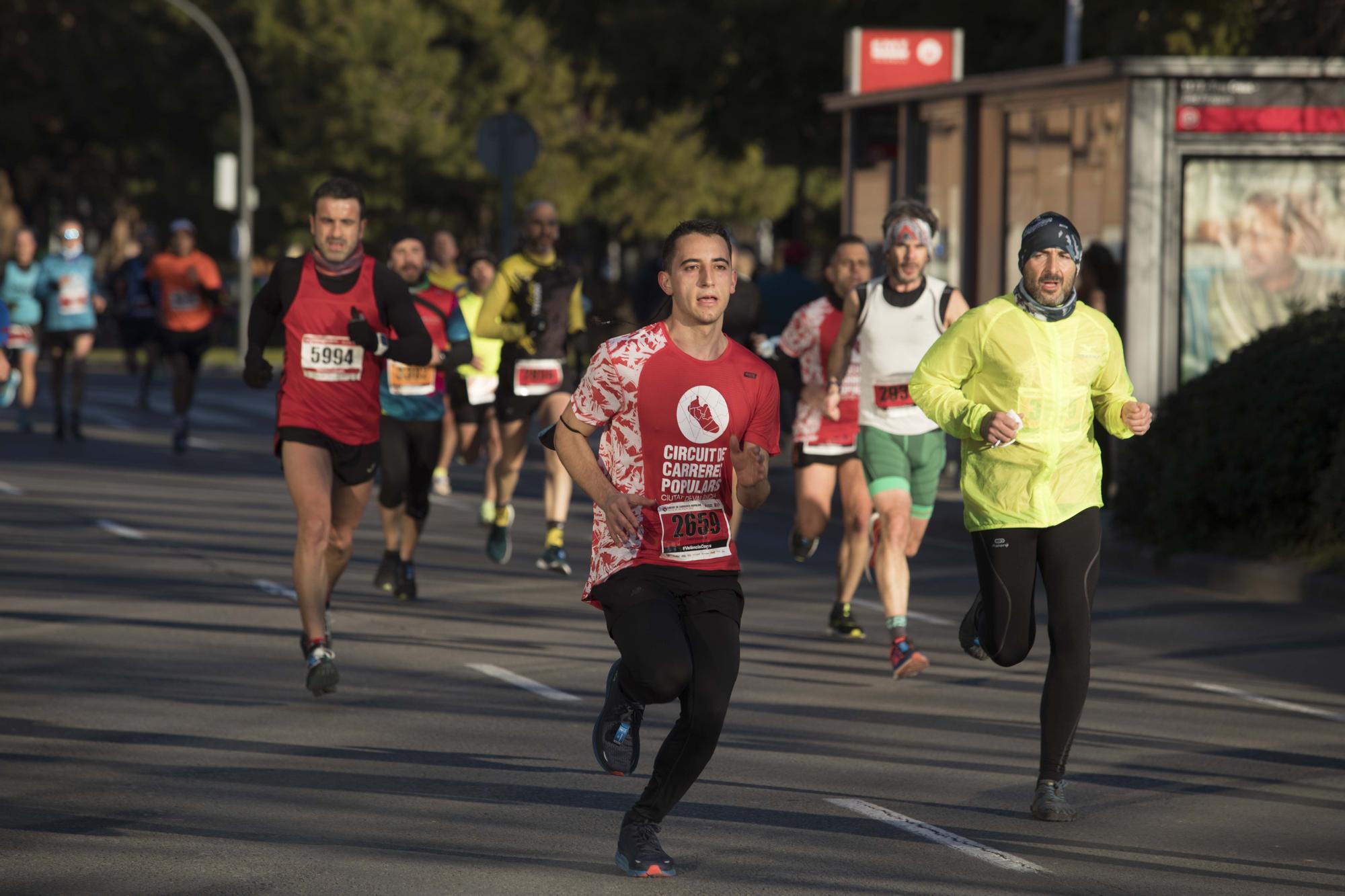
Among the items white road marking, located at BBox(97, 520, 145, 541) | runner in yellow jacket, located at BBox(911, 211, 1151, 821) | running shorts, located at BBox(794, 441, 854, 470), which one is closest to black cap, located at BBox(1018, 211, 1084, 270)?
runner in yellow jacket, located at BBox(911, 211, 1151, 821)

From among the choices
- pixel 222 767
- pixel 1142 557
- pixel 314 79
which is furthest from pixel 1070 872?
pixel 314 79

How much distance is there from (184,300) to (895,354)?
12447mm

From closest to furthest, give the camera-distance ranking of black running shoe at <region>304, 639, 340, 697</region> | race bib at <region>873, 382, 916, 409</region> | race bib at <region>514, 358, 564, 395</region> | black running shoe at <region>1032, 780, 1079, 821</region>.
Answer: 1. black running shoe at <region>1032, 780, 1079, 821</region>
2. black running shoe at <region>304, 639, 340, 697</region>
3. race bib at <region>873, 382, 916, 409</region>
4. race bib at <region>514, 358, 564, 395</region>

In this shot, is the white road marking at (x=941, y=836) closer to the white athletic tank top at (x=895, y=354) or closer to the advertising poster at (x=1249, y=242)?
the white athletic tank top at (x=895, y=354)

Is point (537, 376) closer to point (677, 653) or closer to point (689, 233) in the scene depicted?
point (689, 233)

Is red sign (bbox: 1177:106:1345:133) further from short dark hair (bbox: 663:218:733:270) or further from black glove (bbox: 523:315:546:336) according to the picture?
short dark hair (bbox: 663:218:733:270)

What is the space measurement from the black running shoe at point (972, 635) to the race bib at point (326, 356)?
2.87 meters

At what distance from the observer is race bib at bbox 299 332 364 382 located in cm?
907

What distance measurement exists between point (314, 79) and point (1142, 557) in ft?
125

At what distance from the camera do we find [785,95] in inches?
1148

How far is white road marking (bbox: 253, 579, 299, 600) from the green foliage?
5086 millimetres

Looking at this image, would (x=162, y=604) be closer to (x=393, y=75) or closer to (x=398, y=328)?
(x=398, y=328)

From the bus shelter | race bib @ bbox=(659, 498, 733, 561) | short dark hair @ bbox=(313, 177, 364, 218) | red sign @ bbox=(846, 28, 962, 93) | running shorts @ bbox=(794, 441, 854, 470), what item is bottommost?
race bib @ bbox=(659, 498, 733, 561)

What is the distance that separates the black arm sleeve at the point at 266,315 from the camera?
907 centimetres
